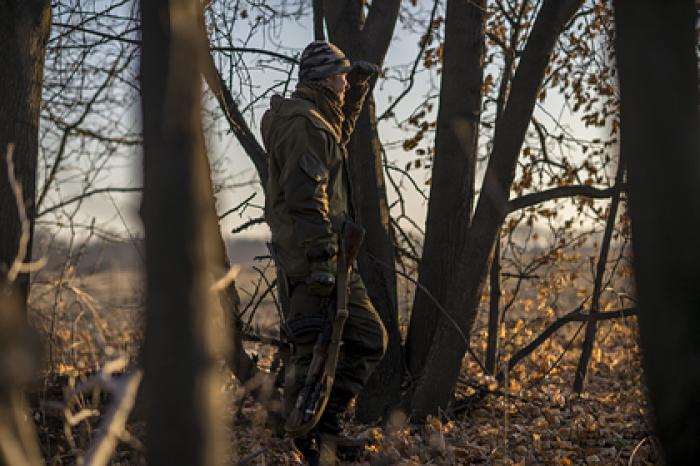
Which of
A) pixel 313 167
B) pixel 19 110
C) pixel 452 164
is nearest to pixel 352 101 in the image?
pixel 313 167

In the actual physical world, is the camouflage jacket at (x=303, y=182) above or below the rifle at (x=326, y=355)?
above

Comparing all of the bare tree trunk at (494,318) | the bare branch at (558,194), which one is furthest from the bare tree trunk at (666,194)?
the bare tree trunk at (494,318)

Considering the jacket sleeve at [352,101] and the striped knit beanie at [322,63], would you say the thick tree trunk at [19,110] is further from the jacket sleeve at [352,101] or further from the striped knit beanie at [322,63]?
the jacket sleeve at [352,101]

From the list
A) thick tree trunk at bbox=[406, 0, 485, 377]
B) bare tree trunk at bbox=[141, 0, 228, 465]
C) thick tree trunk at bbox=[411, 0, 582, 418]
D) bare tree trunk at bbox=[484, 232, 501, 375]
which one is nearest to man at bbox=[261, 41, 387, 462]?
thick tree trunk at bbox=[411, 0, 582, 418]

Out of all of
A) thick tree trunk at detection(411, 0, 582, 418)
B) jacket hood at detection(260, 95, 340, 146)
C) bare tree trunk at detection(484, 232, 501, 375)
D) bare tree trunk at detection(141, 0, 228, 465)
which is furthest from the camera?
bare tree trunk at detection(484, 232, 501, 375)

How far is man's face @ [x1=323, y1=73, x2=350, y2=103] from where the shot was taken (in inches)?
210

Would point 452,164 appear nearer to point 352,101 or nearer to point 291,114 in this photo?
point 352,101

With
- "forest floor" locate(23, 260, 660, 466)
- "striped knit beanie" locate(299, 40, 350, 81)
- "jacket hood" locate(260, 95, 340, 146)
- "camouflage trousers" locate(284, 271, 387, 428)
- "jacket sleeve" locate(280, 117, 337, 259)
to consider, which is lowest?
"forest floor" locate(23, 260, 660, 466)

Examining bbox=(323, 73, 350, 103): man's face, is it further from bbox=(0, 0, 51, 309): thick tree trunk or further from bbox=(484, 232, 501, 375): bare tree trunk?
bbox=(484, 232, 501, 375): bare tree trunk

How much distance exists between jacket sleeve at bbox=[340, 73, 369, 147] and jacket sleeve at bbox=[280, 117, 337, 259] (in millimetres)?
712

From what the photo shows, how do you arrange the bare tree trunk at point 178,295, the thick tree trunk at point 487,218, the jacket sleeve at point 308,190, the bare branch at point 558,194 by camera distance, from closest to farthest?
the bare tree trunk at point 178,295
the jacket sleeve at point 308,190
the thick tree trunk at point 487,218
the bare branch at point 558,194

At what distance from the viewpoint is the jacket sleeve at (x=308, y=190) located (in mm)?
4992

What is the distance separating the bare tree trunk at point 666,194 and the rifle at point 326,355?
217cm

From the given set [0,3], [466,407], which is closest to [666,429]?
[466,407]
